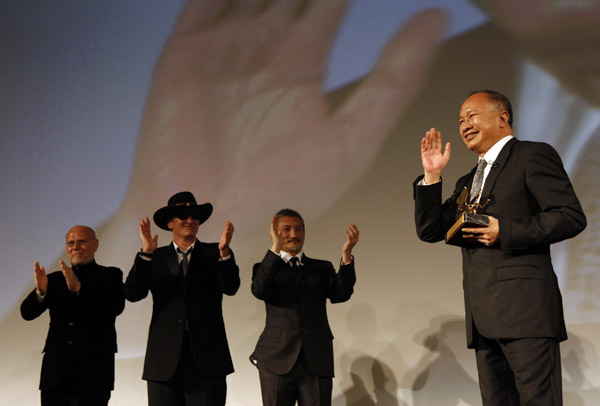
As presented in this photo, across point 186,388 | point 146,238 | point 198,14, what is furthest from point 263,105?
point 186,388

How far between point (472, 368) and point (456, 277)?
553 millimetres

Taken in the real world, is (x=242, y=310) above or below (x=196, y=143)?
below

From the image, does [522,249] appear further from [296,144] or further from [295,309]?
[296,144]

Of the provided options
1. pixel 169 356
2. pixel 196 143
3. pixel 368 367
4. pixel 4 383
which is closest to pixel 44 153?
pixel 196 143

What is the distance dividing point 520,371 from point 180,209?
1868mm

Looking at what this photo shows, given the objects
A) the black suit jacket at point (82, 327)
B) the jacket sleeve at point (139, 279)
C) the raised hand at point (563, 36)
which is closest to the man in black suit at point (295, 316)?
the jacket sleeve at point (139, 279)

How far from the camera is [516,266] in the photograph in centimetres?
211

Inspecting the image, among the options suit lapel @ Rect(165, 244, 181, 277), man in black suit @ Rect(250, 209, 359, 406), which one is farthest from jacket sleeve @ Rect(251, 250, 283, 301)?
suit lapel @ Rect(165, 244, 181, 277)

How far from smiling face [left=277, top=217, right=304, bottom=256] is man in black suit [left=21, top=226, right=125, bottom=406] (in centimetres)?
87

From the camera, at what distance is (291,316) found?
3236mm

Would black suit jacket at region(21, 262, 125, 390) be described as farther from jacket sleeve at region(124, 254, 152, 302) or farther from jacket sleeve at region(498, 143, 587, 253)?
jacket sleeve at region(498, 143, 587, 253)

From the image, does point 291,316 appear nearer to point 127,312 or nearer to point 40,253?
point 127,312

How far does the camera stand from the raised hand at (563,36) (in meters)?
3.94

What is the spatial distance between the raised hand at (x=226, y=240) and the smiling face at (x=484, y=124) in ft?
3.78
